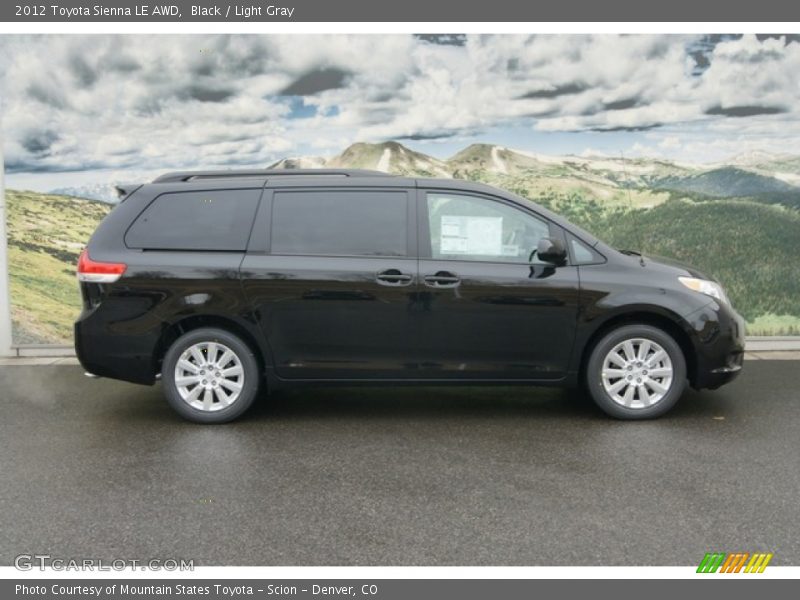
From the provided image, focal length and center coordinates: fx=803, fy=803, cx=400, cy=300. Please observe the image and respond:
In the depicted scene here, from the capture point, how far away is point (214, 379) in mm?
5684

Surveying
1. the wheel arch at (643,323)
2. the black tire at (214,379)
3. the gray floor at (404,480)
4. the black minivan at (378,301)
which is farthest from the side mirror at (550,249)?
the black tire at (214,379)

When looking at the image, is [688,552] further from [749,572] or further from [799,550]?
[799,550]

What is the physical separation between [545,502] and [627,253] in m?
2.47

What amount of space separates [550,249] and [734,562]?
8.15 feet

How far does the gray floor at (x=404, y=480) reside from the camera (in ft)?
12.2

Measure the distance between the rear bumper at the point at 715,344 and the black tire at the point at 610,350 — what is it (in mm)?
127

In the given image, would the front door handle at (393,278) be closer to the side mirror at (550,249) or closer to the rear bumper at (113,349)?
the side mirror at (550,249)

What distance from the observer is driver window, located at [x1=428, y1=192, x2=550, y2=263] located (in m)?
5.68

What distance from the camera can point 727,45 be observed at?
842cm

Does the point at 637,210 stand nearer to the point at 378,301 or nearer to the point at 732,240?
the point at 732,240

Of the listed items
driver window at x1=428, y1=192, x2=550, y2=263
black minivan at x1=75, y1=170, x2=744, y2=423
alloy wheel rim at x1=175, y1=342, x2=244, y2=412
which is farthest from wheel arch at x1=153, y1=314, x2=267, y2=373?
driver window at x1=428, y1=192, x2=550, y2=263

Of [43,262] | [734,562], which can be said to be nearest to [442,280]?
[734,562]

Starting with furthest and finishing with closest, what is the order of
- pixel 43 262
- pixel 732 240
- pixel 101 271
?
pixel 732 240 → pixel 43 262 → pixel 101 271

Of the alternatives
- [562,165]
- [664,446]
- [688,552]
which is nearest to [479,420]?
[664,446]
